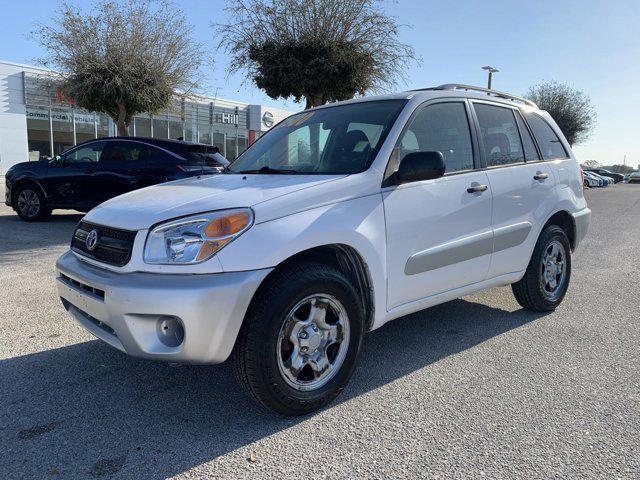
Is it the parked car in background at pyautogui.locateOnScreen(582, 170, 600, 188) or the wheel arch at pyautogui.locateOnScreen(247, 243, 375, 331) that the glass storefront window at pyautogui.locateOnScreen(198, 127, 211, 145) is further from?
the wheel arch at pyautogui.locateOnScreen(247, 243, 375, 331)

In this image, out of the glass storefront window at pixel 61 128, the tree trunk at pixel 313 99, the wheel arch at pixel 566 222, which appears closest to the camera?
the wheel arch at pixel 566 222

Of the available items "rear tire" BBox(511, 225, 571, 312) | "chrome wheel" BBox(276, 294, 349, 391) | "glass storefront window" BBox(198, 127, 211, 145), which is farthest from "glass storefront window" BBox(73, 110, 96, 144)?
"chrome wheel" BBox(276, 294, 349, 391)

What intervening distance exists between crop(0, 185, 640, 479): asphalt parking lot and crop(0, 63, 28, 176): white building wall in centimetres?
2527

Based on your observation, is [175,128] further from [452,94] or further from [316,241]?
[316,241]

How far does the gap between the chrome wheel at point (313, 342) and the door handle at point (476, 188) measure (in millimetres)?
1418

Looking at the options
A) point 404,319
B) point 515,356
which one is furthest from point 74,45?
point 515,356

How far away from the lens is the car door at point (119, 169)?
9406 millimetres

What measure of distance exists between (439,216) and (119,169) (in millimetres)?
7691

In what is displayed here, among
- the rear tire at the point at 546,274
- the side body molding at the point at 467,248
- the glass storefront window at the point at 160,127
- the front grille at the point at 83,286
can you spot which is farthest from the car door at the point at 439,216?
the glass storefront window at the point at 160,127

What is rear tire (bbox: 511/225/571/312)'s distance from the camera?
4414 millimetres

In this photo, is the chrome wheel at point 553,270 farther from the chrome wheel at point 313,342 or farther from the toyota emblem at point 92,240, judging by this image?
the toyota emblem at point 92,240

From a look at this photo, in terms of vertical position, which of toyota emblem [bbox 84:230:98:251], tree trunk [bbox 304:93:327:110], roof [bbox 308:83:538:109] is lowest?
toyota emblem [bbox 84:230:98:251]

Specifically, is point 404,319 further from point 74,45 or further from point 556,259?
point 74,45

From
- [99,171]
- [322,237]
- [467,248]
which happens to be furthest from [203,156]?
[322,237]
